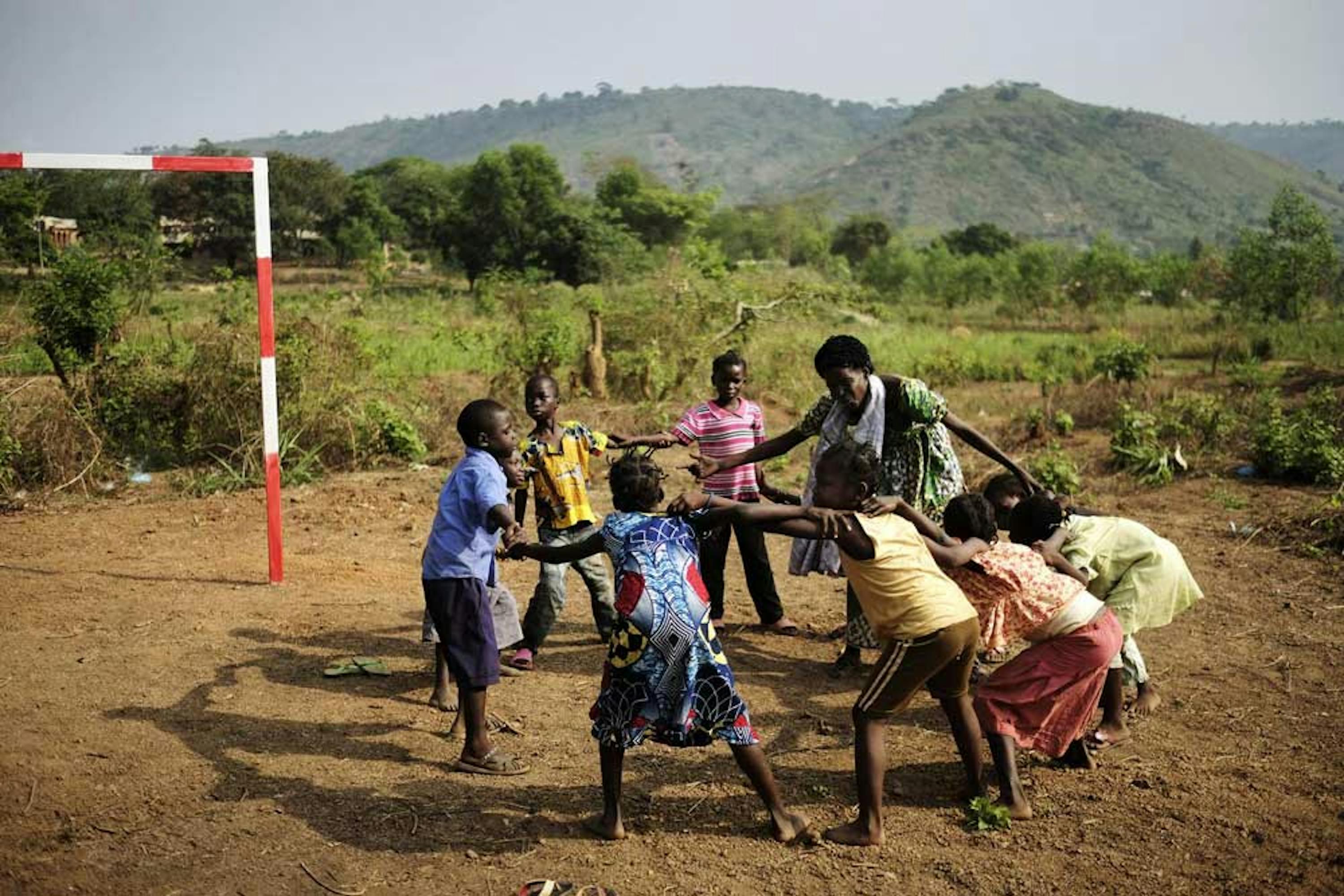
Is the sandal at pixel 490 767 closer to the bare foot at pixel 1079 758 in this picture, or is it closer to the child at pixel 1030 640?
the child at pixel 1030 640

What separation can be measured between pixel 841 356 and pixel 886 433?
0.64 metres

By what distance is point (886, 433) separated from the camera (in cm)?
566

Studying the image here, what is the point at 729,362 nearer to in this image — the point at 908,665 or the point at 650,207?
the point at 908,665

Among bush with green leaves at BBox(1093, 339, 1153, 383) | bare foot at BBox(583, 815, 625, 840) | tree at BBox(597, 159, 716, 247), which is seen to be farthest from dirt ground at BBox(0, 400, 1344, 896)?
tree at BBox(597, 159, 716, 247)

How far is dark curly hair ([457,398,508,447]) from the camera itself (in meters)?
4.52

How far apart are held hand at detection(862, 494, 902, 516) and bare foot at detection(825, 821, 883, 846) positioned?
1112mm

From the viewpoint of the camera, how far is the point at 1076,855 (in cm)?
399

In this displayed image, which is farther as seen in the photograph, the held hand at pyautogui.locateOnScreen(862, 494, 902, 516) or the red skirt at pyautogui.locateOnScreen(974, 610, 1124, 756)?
the red skirt at pyautogui.locateOnScreen(974, 610, 1124, 756)

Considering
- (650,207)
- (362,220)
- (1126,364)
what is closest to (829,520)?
(1126,364)

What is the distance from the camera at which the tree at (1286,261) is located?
72.5 feet

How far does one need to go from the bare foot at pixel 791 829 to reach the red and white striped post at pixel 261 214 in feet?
13.1

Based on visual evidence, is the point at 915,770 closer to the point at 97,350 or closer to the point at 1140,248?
the point at 97,350

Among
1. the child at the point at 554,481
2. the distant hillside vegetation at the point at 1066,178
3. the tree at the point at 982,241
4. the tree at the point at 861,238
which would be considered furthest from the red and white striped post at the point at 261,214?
the distant hillside vegetation at the point at 1066,178

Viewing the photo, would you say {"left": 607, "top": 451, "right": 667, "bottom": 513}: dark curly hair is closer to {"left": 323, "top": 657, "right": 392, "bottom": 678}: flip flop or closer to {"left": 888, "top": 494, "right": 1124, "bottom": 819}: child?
{"left": 888, "top": 494, "right": 1124, "bottom": 819}: child
